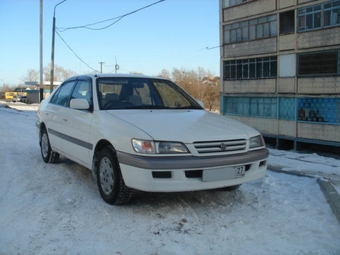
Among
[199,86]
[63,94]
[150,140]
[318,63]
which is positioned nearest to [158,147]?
[150,140]

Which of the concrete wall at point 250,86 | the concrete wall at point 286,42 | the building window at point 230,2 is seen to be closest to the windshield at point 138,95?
the concrete wall at point 286,42

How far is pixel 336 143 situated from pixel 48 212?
19875 mm

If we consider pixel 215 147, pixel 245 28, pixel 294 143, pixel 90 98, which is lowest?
pixel 294 143

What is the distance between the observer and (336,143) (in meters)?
20.4

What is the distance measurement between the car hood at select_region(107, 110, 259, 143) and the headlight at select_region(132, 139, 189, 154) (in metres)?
0.05

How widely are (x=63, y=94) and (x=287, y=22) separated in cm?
2087

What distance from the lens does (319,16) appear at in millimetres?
21031

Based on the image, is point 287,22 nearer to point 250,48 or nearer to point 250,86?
point 250,48

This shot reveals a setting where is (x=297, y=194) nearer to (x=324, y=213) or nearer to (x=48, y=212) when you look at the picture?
(x=324, y=213)

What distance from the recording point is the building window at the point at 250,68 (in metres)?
24.4

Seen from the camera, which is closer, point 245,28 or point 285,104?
point 285,104

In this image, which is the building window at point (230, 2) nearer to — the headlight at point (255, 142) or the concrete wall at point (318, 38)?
the concrete wall at point (318, 38)

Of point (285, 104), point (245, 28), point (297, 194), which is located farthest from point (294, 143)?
point (297, 194)

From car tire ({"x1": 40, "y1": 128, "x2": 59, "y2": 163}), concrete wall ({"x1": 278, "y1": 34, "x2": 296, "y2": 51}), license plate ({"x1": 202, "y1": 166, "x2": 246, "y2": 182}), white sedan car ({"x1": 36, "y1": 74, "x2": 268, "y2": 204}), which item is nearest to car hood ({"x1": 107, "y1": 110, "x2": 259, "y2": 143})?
white sedan car ({"x1": 36, "y1": 74, "x2": 268, "y2": 204})
